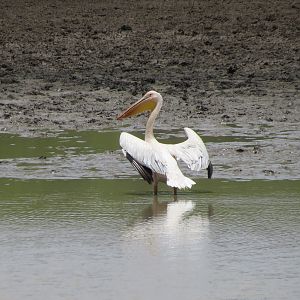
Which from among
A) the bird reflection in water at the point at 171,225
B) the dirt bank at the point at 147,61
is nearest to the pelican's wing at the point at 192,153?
the bird reflection in water at the point at 171,225

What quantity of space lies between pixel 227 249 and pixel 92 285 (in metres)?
1.21

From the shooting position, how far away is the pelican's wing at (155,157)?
975 centimetres

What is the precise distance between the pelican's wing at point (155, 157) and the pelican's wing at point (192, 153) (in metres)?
0.09

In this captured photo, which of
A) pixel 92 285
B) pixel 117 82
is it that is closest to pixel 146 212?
pixel 92 285

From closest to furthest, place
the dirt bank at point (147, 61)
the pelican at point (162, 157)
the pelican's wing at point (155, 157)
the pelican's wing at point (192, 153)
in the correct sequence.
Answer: the pelican's wing at point (155, 157) < the pelican at point (162, 157) < the pelican's wing at point (192, 153) < the dirt bank at point (147, 61)

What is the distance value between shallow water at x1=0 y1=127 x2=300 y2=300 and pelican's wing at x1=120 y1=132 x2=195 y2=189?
187mm

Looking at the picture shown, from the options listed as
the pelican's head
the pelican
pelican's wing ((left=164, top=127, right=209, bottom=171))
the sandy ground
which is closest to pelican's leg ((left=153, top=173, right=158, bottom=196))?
the pelican

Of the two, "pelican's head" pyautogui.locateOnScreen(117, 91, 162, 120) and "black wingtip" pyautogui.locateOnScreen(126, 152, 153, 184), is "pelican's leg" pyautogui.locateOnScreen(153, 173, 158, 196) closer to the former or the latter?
"black wingtip" pyautogui.locateOnScreen(126, 152, 153, 184)

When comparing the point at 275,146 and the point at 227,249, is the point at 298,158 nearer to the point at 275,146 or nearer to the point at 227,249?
the point at 275,146

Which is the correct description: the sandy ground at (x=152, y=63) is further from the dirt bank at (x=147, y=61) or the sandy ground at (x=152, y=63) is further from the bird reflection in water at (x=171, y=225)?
the bird reflection in water at (x=171, y=225)

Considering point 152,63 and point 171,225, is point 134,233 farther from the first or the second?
point 152,63

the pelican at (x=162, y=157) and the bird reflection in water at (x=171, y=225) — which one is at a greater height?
the pelican at (x=162, y=157)

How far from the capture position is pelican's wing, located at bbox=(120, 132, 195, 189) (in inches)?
384

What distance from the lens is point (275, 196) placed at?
9672 mm
